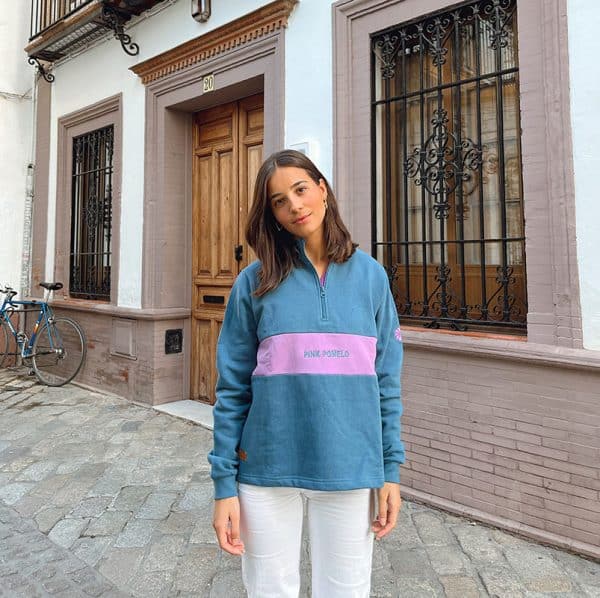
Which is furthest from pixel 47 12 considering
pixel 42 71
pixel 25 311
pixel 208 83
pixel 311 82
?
pixel 311 82

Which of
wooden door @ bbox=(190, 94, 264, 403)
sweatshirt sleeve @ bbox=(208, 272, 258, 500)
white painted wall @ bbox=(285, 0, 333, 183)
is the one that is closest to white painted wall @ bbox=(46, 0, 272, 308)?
wooden door @ bbox=(190, 94, 264, 403)

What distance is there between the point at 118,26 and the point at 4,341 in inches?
185

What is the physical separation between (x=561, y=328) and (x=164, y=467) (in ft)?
9.70

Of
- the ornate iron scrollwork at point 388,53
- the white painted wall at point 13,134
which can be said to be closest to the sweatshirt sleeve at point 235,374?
the ornate iron scrollwork at point 388,53

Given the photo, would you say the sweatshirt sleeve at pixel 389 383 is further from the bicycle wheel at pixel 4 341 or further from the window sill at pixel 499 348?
the bicycle wheel at pixel 4 341

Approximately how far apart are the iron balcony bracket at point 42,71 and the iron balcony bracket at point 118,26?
6.09 feet

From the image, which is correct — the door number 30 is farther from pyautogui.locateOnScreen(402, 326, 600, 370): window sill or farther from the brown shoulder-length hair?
the brown shoulder-length hair

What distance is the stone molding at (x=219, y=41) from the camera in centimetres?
425

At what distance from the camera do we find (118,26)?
5.68 metres

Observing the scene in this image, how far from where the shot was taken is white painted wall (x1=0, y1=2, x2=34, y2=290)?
7379 millimetres

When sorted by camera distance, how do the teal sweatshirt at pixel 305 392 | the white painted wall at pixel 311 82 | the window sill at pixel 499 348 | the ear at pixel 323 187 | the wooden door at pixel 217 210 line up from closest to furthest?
the teal sweatshirt at pixel 305 392 → the ear at pixel 323 187 → the window sill at pixel 499 348 → the white painted wall at pixel 311 82 → the wooden door at pixel 217 210

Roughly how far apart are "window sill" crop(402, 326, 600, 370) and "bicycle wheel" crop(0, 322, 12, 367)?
19.8 ft

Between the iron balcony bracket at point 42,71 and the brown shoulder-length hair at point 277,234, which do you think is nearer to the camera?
the brown shoulder-length hair at point 277,234

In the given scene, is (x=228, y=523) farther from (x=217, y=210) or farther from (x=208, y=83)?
(x=208, y=83)
